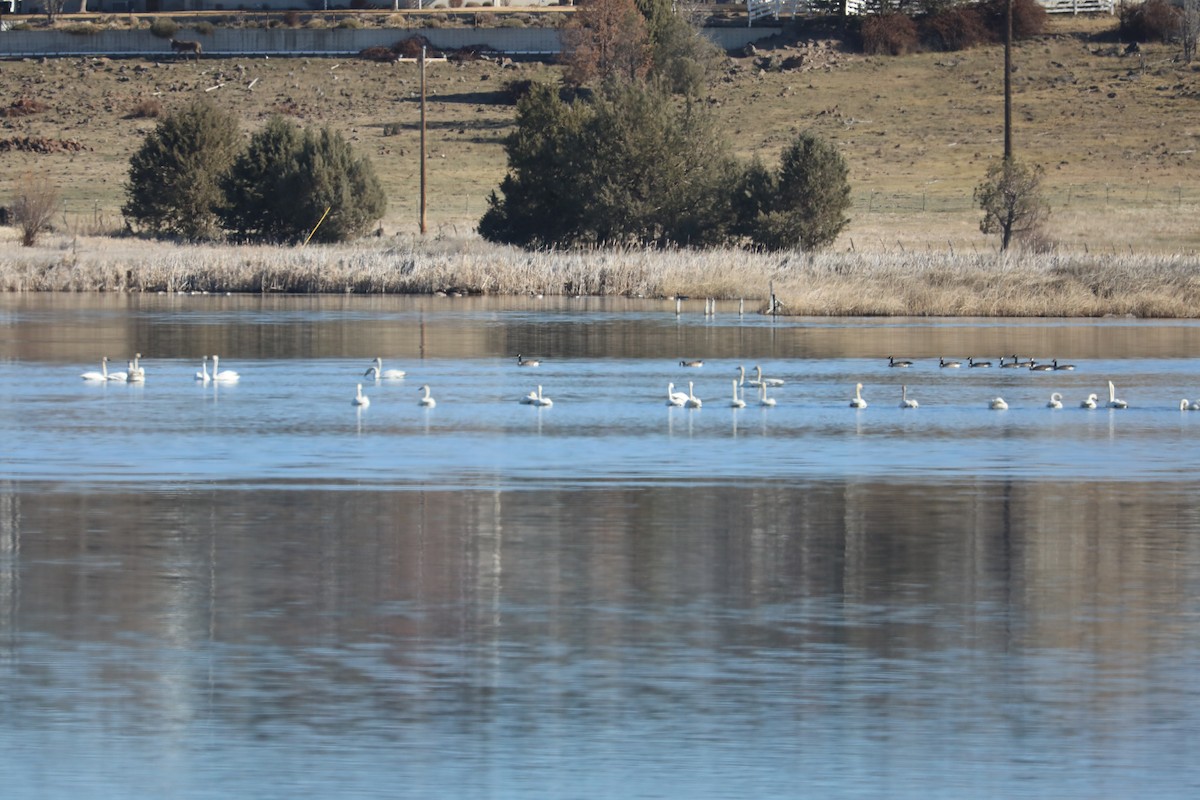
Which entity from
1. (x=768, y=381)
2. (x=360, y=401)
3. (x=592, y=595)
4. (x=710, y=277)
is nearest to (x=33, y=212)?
(x=710, y=277)

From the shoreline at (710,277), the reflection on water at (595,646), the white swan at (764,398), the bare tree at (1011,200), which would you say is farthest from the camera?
the bare tree at (1011,200)

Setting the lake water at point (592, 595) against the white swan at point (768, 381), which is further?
the white swan at point (768, 381)

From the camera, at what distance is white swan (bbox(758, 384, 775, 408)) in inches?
970

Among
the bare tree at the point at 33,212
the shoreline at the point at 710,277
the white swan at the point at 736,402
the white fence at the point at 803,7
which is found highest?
the white fence at the point at 803,7

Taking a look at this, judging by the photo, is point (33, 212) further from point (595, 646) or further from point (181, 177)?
point (595, 646)

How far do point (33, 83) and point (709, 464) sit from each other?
300 ft

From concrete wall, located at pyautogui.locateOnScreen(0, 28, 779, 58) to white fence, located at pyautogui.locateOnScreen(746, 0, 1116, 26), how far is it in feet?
8.99

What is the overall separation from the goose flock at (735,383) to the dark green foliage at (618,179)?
24238 mm

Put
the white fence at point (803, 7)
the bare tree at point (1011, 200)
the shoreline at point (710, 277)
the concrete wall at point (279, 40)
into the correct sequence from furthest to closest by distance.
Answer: the white fence at point (803, 7), the concrete wall at point (279, 40), the bare tree at point (1011, 200), the shoreline at point (710, 277)

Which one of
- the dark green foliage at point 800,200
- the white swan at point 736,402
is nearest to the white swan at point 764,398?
the white swan at point 736,402

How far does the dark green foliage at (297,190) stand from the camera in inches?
2395

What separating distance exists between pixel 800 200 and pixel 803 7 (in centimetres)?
5756

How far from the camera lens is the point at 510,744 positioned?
9305mm

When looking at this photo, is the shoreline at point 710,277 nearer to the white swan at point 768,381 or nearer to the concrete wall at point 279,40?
the white swan at point 768,381
